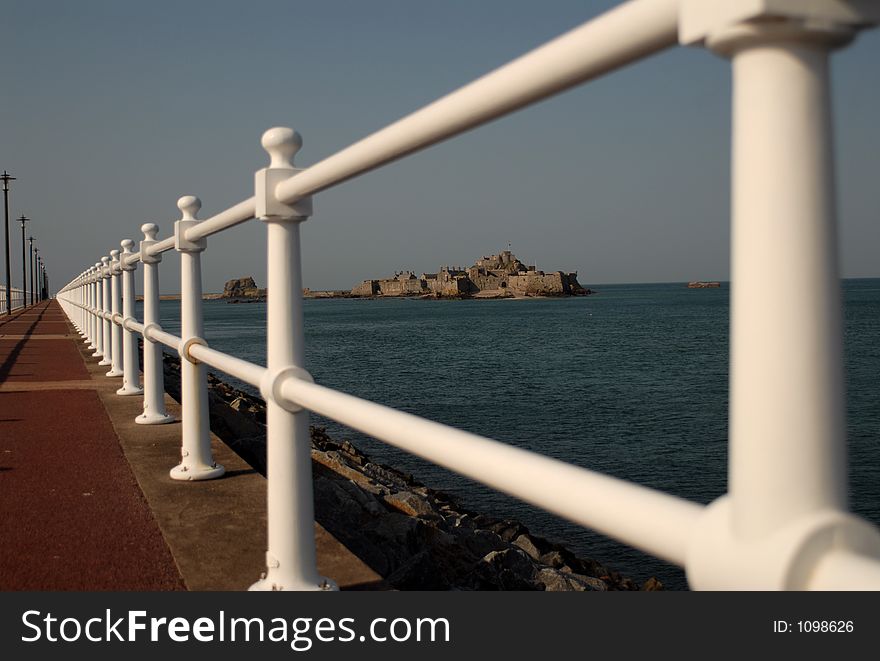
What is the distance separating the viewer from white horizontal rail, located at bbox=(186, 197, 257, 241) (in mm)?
3037

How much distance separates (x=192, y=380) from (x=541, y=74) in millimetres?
3305

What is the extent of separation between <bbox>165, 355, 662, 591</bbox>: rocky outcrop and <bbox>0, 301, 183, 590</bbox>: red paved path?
4.12 ft

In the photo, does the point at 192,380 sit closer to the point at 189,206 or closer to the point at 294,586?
the point at 189,206

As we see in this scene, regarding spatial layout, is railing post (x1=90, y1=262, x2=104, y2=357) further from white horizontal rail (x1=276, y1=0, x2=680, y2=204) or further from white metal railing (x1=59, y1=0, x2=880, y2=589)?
white metal railing (x1=59, y1=0, x2=880, y2=589)

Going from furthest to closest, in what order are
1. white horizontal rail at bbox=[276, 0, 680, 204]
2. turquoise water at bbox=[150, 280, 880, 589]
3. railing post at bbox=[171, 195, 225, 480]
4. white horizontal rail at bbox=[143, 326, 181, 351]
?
turquoise water at bbox=[150, 280, 880, 589] → white horizontal rail at bbox=[143, 326, 181, 351] → railing post at bbox=[171, 195, 225, 480] → white horizontal rail at bbox=[276, 0, 680, 204]

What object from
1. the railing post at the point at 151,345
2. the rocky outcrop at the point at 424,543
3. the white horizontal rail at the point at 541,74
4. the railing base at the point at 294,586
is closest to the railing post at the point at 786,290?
the white horizontal rail at the point at 541,74

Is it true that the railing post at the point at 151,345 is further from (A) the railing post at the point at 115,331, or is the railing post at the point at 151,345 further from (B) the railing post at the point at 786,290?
(B) the railing post at the point at 786,290

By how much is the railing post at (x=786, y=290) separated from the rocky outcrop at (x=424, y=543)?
10.6 feet

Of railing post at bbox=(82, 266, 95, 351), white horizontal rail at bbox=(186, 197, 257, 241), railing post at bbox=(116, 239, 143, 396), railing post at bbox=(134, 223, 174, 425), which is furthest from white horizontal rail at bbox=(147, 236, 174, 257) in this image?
railing post at bbox=(82, 266, 95, 351)

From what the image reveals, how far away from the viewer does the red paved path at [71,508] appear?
3004 mm

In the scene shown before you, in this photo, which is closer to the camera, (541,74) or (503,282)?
Answer: (541,74)

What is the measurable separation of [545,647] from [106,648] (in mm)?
1093

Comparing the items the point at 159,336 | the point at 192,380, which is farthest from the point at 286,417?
the point at 159,336

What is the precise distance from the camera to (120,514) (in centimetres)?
377
